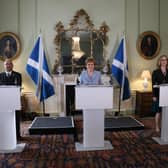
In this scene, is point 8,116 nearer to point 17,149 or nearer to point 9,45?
point 17,149

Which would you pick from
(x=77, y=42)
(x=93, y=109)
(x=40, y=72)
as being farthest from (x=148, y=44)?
(x=93, y=109)

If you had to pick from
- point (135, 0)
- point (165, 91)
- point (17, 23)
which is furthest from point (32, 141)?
point (135, 0)

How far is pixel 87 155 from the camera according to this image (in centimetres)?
381

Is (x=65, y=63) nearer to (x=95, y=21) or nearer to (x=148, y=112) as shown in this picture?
(x=95, y=21)

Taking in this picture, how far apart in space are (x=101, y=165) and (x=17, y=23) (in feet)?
15.1

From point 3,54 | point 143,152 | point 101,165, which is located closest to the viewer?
point 101,165

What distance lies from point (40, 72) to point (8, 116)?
237cm

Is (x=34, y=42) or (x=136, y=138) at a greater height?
(x=34, y=42)

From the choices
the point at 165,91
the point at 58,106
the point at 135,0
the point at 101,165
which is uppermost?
the point at 135,0

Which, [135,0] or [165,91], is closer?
[165,91]

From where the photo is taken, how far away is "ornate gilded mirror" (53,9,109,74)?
6.67 metres

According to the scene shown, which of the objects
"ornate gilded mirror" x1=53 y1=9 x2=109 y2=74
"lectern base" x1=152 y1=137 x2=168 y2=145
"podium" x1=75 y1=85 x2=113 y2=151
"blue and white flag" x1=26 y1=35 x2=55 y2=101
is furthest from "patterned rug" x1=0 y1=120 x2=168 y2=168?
"ornate gilded mirror" x1=53 y1=9 x2=109 y2=74

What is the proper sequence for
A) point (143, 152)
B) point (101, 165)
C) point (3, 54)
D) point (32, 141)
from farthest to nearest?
point (3, 54) → point (32, 141) → point (143, 152) → point (101, 165)

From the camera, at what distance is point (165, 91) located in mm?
4152
